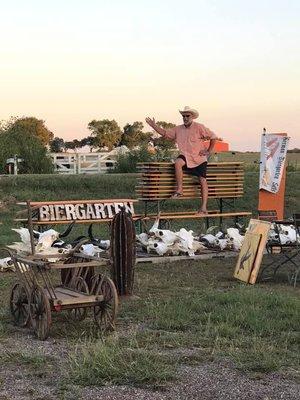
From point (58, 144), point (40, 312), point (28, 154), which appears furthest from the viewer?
point (58, 144)

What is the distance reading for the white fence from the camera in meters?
30.6

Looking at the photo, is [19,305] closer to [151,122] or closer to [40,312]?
[40,312]

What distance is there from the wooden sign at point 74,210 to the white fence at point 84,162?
1761 cm

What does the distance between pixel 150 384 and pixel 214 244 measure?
7.59 metres

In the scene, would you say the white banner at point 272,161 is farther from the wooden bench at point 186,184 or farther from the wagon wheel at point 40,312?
the wagon wheel at point 40,312

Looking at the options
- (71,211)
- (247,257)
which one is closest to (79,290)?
(247,257)

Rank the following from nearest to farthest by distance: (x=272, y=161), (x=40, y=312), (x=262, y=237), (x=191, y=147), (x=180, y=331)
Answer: (x=40, y=312), (x=180, y=331), (x=262, y=237), (x=191, y=147), (x=272, y=161)

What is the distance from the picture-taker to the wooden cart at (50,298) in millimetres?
6105

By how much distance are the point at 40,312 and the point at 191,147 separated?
24.0ft

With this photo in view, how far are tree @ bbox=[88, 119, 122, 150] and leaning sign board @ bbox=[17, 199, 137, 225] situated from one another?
55674 mm

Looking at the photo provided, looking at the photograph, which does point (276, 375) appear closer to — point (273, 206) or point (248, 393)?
point (248, 393)

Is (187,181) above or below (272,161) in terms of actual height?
below

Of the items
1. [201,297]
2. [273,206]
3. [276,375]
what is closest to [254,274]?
[201,297]

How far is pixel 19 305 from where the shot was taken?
661 centimetres
